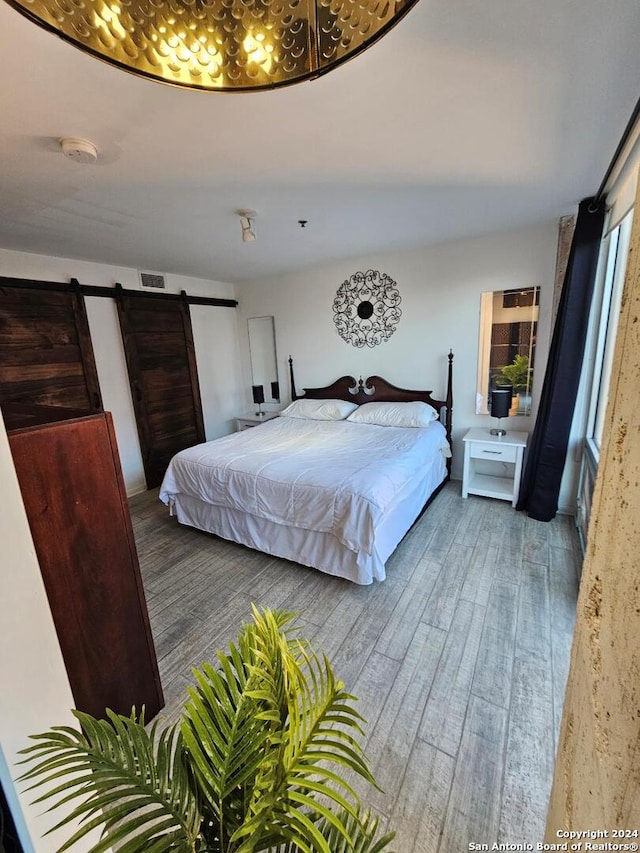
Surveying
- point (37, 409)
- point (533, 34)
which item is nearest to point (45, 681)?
point (37, 409)

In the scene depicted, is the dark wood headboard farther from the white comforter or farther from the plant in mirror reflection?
the plant in mirror reflection

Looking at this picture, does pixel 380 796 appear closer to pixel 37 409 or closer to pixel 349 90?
pixel 37 409

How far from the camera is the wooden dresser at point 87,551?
1123 mm

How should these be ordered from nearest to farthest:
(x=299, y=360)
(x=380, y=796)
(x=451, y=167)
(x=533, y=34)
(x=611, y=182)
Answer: (x=533, y=34) < (x=380, y=796) < (x=451, y=167) < (x=611, y=182) < (x=299, y=360)

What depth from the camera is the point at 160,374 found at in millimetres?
4074

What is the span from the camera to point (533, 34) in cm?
108

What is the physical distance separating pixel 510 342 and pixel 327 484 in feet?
7.50

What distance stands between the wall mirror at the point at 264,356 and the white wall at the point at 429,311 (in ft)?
0.86

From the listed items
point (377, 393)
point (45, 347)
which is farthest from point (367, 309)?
point (45, 347)

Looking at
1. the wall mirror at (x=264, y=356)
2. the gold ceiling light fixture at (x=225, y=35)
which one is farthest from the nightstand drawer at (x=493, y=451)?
the gold ceiling light fixture at (x=225, y=35)

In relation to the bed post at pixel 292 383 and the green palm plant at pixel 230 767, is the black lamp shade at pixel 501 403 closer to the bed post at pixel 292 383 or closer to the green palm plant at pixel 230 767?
the bed post at pixel 292 383

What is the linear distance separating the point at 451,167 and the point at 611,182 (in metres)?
1.07

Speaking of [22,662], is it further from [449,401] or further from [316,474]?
[449,401]

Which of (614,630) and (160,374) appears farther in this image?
(160,374)
